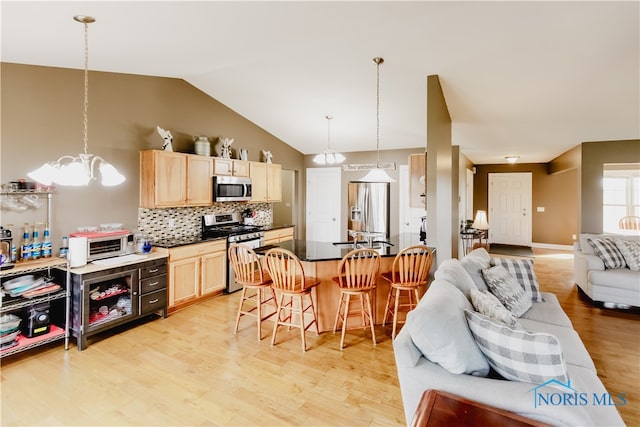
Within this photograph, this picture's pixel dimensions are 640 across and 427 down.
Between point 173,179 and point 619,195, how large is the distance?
29.6 feet

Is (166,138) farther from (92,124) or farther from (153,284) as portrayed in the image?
(153,284)

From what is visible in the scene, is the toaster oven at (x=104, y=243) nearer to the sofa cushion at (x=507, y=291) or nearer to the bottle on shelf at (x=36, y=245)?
the bottle on shelf at (x=36, y=245)

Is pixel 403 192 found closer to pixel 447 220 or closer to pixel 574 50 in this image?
pixel 447 220

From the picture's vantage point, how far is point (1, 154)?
2.97 meters

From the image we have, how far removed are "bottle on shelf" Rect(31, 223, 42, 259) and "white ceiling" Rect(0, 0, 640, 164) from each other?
157 cm

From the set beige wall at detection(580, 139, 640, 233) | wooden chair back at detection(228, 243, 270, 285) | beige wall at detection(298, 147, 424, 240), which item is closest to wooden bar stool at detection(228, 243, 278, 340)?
wooden chair back at detection(228, 243, 270, 285)

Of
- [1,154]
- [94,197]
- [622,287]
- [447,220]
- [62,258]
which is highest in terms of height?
[1,154]

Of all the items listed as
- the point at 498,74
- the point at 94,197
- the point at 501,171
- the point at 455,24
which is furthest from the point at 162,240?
the point at 501,171

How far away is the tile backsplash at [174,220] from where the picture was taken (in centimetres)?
419

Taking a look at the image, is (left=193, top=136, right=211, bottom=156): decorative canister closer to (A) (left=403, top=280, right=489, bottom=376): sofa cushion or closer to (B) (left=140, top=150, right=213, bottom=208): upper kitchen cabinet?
(B) (left=140, top=150, right=213, bottom=208): upper kitchen cabinet

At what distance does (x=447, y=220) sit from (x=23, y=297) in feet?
14.5

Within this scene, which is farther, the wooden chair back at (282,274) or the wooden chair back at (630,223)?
the wooden chair back at (630,223)

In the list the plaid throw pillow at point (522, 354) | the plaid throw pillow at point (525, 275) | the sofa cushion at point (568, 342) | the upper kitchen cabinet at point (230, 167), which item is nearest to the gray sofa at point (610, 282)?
the plaid throw pillow at point (525, 275)

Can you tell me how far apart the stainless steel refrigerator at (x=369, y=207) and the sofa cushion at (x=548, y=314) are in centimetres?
362
